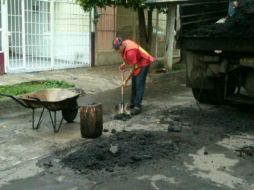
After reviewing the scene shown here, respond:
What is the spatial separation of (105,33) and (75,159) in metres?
9.74

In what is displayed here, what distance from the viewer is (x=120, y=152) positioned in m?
5.94

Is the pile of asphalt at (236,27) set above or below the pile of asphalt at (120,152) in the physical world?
above

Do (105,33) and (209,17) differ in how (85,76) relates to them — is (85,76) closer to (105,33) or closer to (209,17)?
(105,33)

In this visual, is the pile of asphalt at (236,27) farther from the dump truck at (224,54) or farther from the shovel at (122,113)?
the shovel at (122,113)

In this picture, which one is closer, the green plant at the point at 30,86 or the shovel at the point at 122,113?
the shovel at the point at 122,113

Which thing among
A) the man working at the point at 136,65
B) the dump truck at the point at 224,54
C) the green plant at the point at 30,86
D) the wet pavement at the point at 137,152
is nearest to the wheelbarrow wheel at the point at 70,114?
the wet pavement at the point at 137,152

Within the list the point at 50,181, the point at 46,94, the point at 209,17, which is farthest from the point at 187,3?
the point at 50,181

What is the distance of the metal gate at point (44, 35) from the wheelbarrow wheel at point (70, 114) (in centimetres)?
477

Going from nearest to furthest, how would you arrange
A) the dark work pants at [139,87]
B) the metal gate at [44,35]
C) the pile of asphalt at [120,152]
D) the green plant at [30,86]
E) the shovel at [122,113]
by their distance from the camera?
the pile of asphalt at [120,152]
the shovel at [122,113]
the dark work pants at [139,87]
the green plant at [30,86]
the metal gate at [44,35]

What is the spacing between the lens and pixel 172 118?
27.2 feet

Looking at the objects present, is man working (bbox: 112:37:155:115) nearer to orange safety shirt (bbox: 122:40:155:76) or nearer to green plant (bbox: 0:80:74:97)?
orange safety shirt (bbox: 122:40:155:76)

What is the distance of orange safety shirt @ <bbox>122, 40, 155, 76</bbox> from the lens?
8.47m

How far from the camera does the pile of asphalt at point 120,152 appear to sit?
5.62m

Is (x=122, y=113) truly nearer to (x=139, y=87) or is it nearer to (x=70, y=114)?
(x=139, y=87)
